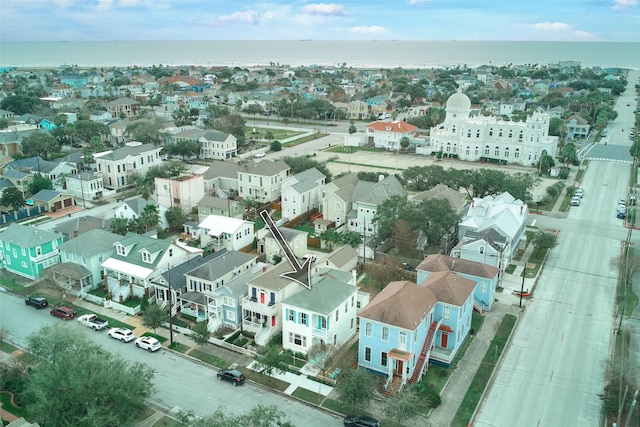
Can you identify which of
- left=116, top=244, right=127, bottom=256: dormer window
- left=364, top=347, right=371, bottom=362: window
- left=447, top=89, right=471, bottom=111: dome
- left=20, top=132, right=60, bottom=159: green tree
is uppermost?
left=447, top=89, right=471, bottom=111: dome

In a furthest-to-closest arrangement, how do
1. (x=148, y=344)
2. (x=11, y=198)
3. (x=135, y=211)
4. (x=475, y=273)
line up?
(x=11, y=198) → (x=135, y=211) → (x=475, y=273) → (x=148, y=344)

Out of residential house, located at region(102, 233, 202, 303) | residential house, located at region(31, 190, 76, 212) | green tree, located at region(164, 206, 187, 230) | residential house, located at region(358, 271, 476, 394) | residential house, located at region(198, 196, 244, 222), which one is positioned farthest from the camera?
residential house, located at region(31, 190, 76, 212)

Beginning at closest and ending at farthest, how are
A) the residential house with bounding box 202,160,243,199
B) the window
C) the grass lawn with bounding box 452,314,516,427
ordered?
the grass lawn with bounding box 452,314,516,427, the window, the residential house with bounding box 202,160,243,199

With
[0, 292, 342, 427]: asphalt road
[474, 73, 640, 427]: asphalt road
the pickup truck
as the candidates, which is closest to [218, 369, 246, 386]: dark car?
[0, 292, 342, 427]: asphalt road

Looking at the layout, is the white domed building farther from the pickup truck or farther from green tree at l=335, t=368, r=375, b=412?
the pickup truck

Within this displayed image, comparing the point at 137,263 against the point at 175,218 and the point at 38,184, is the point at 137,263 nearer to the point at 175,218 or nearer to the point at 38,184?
the point at 175,218

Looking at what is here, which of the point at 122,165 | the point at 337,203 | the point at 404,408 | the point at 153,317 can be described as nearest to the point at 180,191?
the point at 122,165
